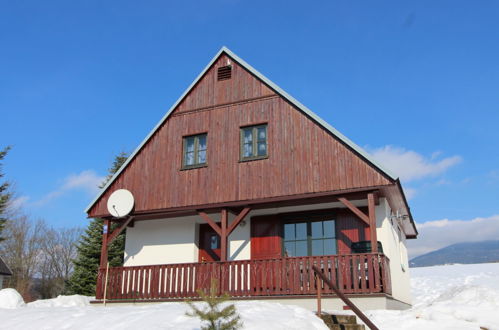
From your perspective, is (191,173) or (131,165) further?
(131,165)

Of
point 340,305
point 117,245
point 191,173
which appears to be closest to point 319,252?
point 340,305

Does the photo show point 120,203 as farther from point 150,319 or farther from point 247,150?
point 150,319

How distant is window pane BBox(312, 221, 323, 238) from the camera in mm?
14125

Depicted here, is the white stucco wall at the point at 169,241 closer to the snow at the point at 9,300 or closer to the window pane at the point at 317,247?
the window pane at the point at 317,247

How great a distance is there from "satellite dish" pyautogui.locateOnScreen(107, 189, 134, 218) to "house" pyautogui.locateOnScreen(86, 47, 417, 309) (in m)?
0.29

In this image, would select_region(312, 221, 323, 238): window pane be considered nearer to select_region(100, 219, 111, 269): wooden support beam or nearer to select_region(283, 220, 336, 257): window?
select_region(283, 220, 336, 257): window

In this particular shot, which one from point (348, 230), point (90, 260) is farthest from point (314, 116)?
point (90, 260)

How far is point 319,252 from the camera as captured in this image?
13.9 metres

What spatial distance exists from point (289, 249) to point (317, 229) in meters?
1.02

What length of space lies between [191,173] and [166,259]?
3.03m

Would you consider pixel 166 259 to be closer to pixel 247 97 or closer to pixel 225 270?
pixel 225 270

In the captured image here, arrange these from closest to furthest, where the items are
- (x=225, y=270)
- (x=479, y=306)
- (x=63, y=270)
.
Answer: (x=479, y=306) < (x=225, y=270) < (x=63, y=270)

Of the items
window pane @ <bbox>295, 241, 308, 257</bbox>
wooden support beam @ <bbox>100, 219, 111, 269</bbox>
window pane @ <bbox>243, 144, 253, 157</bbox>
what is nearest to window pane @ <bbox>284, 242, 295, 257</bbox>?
window pane @ <bbox>295, 241, 308, 257</bbox>

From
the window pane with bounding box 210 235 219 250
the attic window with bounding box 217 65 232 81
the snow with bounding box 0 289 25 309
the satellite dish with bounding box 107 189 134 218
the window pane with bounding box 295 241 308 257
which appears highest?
the attic window with bounding box 217 65 232 81
